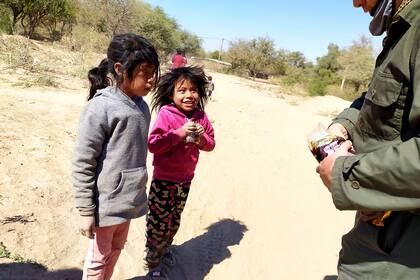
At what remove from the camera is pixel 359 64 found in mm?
27828

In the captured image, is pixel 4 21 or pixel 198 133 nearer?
pixel 198 133

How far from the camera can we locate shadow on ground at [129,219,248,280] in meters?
3.11

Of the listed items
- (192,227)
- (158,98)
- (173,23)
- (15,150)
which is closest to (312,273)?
(192,227)

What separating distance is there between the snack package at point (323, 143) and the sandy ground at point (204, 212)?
Result: 1.99 metres

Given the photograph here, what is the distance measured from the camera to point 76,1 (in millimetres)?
25234

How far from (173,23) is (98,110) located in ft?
125

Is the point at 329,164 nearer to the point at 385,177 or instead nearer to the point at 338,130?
the point at 385,177

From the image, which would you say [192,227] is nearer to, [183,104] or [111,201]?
[183,104]

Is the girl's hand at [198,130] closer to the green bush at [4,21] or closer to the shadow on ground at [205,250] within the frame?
the shadow on ground at [205,250]

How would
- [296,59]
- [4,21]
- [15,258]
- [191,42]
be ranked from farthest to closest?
[191,42] → [296,59] → [4,21] → [15,258]

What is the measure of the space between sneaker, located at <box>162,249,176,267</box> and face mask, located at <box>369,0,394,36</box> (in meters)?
2.35

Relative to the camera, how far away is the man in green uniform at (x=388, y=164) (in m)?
1.14

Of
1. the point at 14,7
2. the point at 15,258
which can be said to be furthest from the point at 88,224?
the point at 14,7

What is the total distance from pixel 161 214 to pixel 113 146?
3.05 feet
